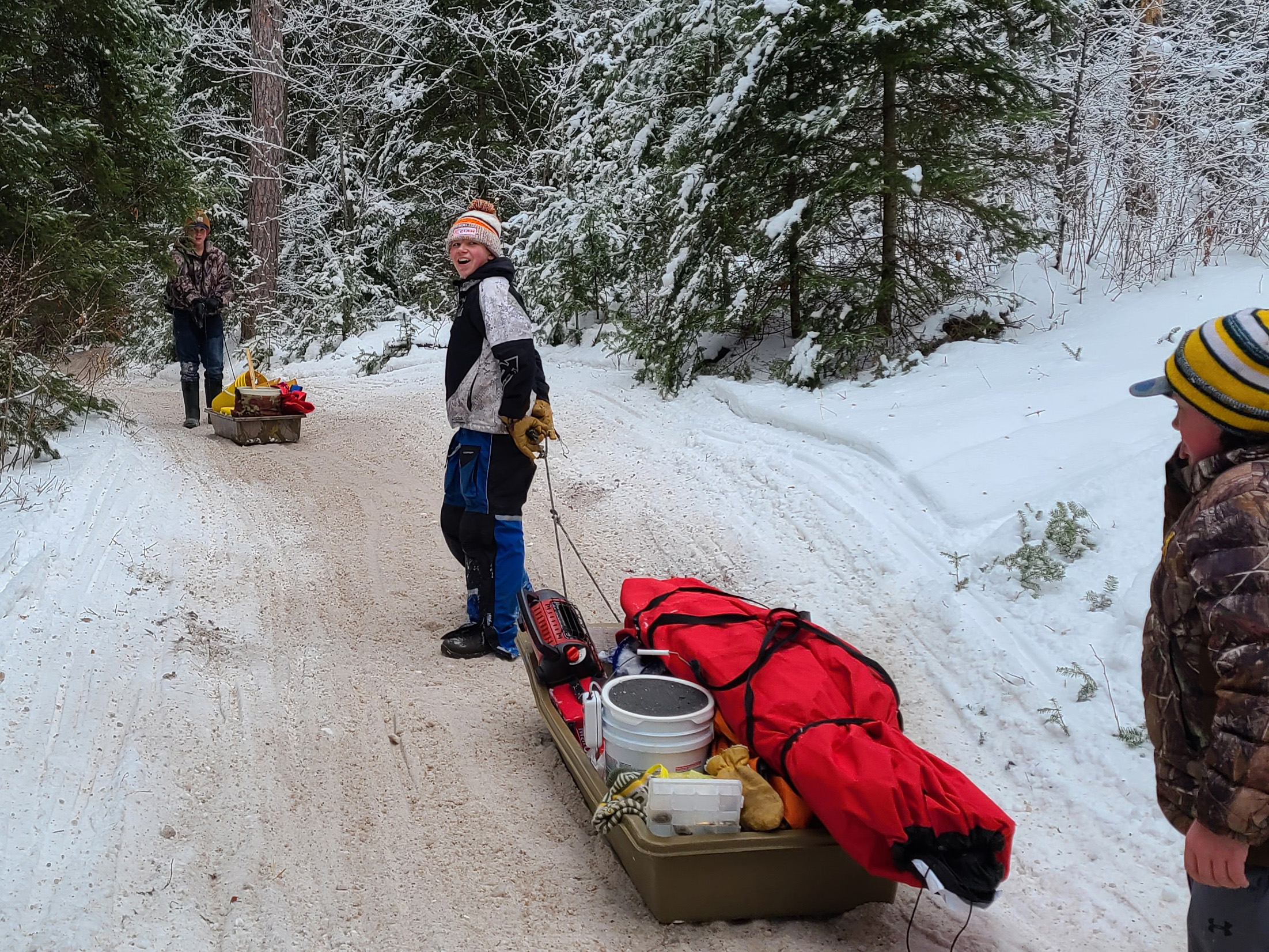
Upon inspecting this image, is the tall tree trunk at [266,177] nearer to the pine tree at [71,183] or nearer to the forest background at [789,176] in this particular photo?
the forest background at [789,176]

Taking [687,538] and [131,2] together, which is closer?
[687,538]

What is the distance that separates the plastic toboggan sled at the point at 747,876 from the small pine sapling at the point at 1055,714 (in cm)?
122

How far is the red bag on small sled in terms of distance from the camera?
2459mm

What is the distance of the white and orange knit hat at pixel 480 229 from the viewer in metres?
4.60

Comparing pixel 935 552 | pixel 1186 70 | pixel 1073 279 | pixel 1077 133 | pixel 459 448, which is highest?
pixel 1186 70

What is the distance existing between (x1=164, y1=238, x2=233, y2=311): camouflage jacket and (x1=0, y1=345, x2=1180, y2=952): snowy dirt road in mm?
2045

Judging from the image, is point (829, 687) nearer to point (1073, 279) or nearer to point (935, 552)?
point (935, 552)

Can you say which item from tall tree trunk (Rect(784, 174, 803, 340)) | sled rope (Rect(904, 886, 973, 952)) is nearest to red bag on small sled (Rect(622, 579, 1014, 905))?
sled rope (Rect(904, 886, 973, 952))

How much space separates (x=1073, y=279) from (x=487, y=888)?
748 centimetres

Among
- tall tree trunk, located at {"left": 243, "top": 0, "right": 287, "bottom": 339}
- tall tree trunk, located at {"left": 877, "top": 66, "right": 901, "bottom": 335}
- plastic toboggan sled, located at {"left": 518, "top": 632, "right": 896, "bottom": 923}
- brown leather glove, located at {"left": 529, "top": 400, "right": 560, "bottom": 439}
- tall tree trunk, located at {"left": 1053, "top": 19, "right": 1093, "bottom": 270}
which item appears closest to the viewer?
plastic toboggan sled, located at {"left": 518, "top": 632, "right": 896, "bottom": 923}

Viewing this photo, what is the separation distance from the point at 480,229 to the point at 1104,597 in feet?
10.9

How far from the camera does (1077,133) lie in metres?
9.86

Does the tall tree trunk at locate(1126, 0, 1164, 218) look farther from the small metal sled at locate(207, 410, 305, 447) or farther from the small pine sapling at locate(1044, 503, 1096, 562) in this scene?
the small metal sled at locate(207, 410, 305, 447)

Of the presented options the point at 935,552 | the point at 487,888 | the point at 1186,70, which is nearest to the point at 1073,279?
the point at 1186,70
